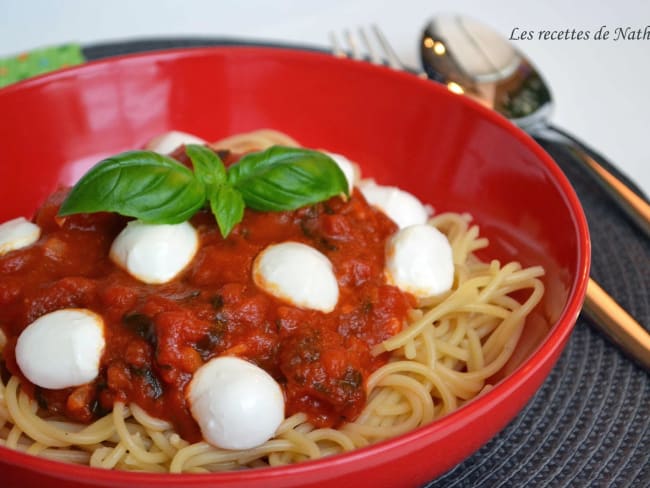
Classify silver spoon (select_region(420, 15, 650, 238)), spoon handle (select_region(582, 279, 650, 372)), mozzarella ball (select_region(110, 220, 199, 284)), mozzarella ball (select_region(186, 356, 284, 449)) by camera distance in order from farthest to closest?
silver spoon (select_region(420, 15, 650, 238)) → spoon handle (select_region(582, 279, 650, 372)) → mozzarella ball (select_region(110, 220, 199, 284)) → mozzarella ball (select_region(186, 356, 284, 449))

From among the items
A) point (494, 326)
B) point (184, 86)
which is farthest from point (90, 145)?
point (494, 326)

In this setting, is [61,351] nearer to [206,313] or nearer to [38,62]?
[206,313]

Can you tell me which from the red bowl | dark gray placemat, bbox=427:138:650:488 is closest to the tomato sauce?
dark gray placemat, bbox=427:138:650:488

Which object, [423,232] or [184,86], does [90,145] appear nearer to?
[184,86]

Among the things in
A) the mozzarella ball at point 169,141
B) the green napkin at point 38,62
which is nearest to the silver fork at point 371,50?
the mozzarella ball at point 169,141

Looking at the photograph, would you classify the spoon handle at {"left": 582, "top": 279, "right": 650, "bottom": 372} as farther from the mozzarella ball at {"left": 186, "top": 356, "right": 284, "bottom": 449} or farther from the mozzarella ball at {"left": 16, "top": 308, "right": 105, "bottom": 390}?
the mozzarella ball at {"left": 16, "top": 308, "right": 105, "bottom": 390}

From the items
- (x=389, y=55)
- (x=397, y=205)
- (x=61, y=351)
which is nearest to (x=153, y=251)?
(x=61, y=351)

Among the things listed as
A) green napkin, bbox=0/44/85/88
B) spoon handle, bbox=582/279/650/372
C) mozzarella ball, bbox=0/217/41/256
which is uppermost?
mozzarella ball, bbox=0/217/41/256
